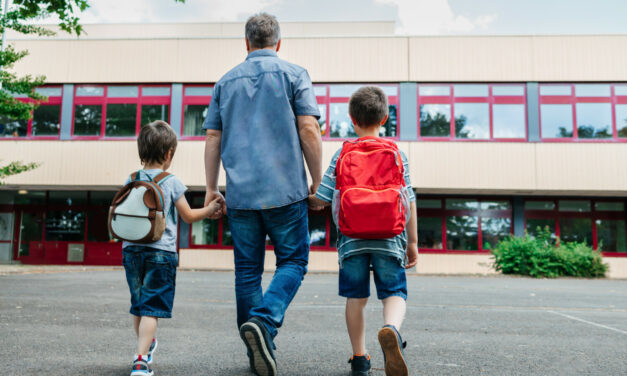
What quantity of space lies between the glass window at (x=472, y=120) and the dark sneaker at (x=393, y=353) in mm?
16198

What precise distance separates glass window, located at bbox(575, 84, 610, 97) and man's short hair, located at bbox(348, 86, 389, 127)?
17315 mm

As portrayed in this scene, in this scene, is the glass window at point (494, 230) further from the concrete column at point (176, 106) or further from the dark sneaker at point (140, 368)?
the dark sneaker at point (140, 368)

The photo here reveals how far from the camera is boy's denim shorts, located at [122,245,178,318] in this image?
2.81 meters

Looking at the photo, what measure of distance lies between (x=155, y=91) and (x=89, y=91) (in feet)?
8.00

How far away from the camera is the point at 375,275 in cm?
280

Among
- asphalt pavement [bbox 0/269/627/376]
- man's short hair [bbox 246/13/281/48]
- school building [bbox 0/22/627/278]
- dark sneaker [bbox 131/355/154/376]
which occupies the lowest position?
asphalt pavement [bbox 0/269/627/376]

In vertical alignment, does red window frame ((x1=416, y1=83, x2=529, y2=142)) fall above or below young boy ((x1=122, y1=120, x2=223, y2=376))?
above

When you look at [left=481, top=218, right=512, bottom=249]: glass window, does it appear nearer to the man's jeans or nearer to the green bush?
the green bush

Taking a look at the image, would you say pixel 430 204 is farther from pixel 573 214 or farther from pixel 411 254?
pixel 411 254

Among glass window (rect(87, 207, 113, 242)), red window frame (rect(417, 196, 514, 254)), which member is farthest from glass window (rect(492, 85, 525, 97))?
glass window (rect(87, 207, 113, 242))

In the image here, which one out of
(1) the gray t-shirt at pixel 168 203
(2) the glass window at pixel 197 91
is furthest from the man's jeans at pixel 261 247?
(2) the glass window at pixel 197 91

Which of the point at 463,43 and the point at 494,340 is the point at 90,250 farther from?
the point at 494,340

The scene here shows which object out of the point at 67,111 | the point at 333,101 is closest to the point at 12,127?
the point at 67,111

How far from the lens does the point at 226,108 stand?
2996 millimetres
